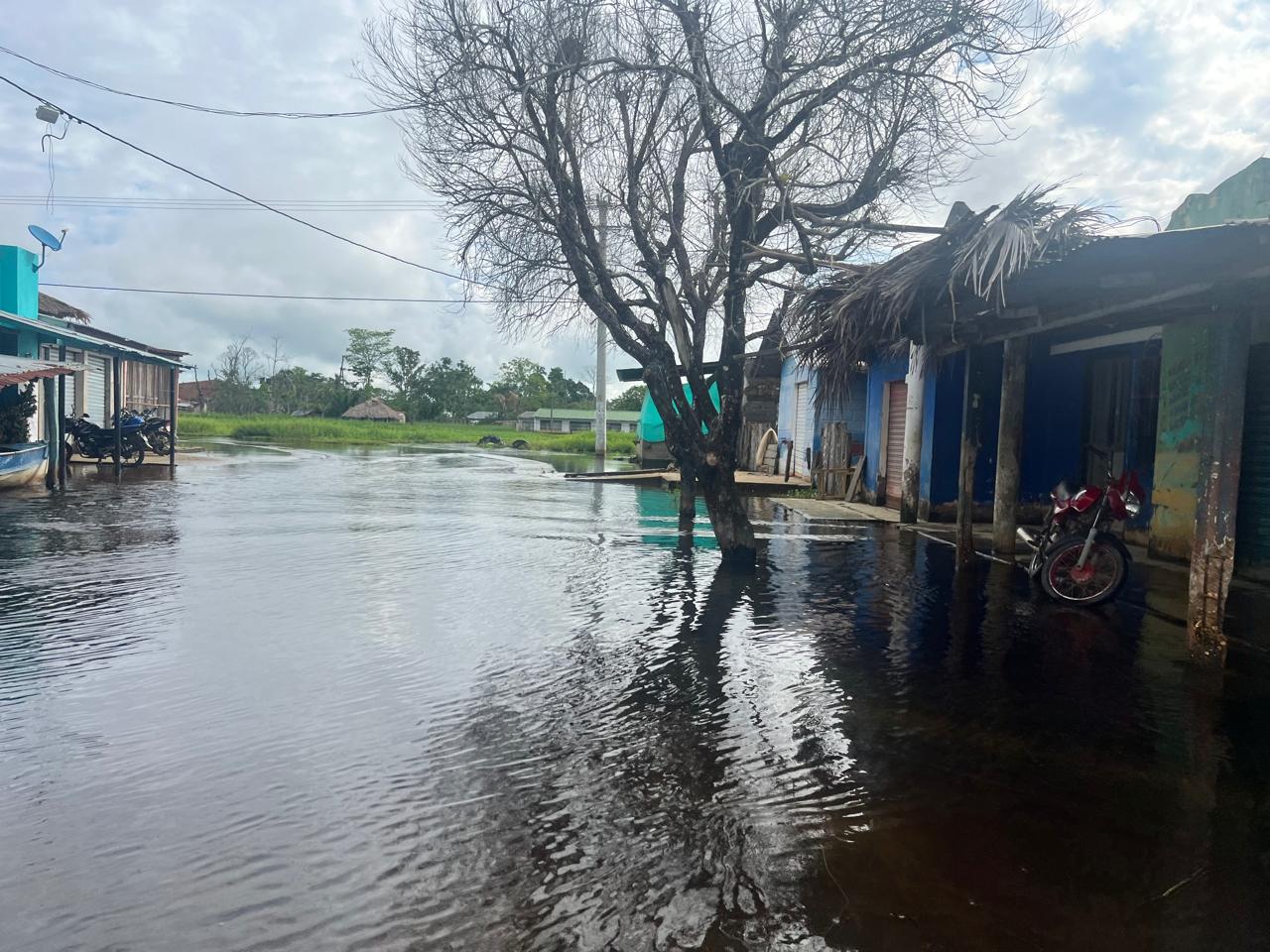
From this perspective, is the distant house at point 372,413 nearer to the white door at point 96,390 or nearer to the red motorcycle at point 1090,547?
the white door at point 96,390

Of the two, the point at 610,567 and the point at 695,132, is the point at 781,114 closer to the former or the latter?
the point at 695,132

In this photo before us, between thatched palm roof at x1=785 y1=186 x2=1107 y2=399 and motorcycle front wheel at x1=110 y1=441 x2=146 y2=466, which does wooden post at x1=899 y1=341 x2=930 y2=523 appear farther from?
motorcycle front wheel at x1=110 y1=441 x2=146 y2=466

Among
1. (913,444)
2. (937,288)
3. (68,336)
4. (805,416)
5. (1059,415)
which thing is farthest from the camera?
(805,416)

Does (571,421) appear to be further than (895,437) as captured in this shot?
Yes

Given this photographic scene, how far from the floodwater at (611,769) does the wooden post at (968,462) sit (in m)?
1.18

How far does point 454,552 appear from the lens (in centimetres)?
1039

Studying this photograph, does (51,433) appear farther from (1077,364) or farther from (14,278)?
(1077,364)

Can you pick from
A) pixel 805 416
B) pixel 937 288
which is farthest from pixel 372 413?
pixel 937 288

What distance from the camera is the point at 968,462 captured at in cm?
975

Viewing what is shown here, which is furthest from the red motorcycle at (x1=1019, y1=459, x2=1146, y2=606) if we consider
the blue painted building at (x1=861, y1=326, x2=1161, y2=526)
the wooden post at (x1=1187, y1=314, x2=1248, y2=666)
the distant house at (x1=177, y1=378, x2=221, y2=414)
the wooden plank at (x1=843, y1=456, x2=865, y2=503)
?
the distant house at (x1=177, y1=378, x2=221, y2=414)

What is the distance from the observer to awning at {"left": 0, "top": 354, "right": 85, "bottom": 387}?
1433 cm

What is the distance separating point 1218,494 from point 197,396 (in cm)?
9271

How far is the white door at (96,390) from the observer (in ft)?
81.3

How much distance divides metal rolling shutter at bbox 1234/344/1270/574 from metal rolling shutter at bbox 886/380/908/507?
6630 millimetres
